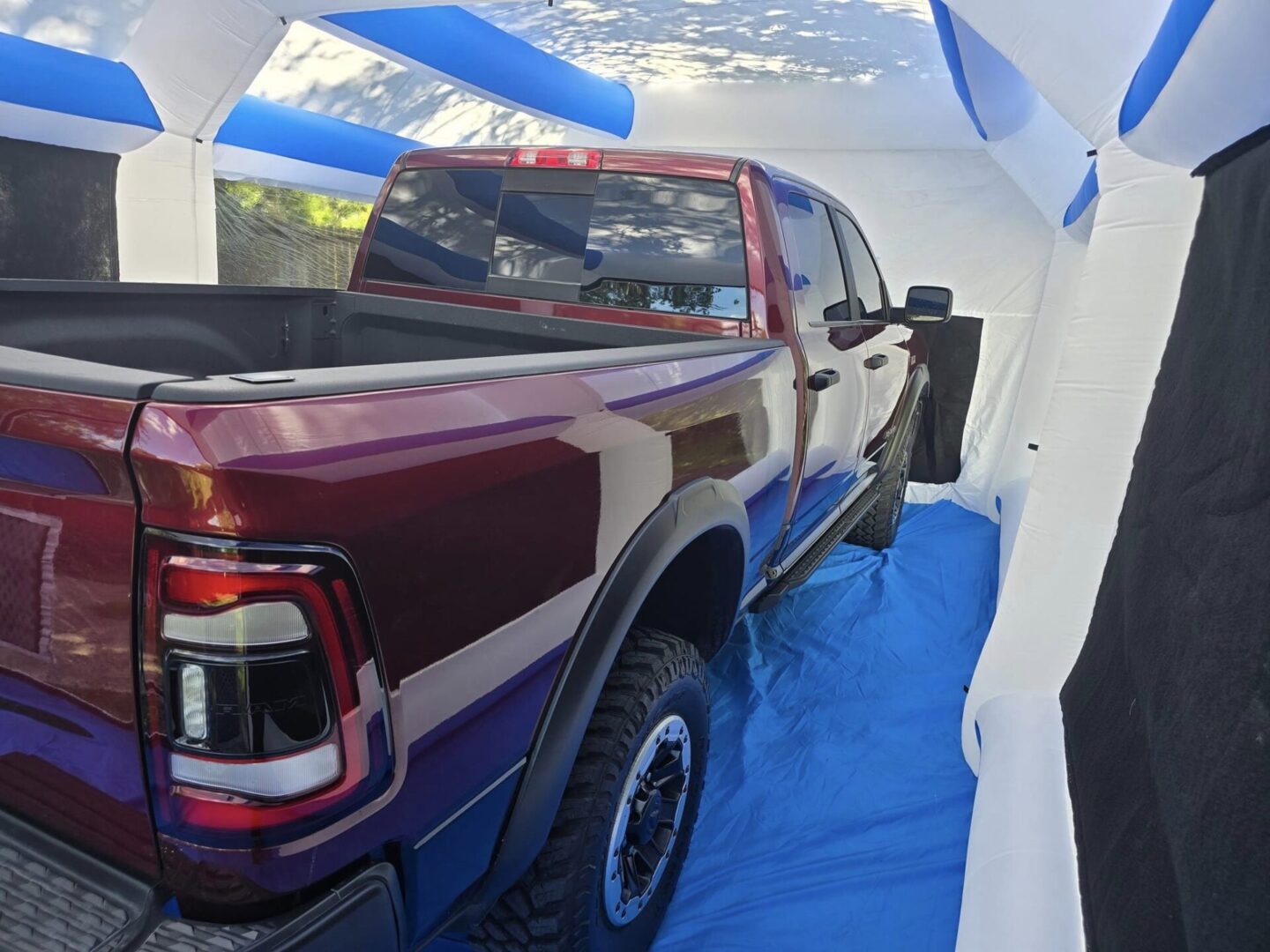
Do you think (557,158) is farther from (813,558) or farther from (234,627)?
(234,627)

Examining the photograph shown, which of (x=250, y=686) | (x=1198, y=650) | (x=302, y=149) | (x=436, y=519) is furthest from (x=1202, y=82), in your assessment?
(x=302, y=149)

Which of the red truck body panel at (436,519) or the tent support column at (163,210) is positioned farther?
the tent support column at (163,210)

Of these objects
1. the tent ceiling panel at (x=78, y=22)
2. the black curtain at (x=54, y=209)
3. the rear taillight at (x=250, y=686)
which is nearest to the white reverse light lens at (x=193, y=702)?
the rear taillight at (x=250, y=686)

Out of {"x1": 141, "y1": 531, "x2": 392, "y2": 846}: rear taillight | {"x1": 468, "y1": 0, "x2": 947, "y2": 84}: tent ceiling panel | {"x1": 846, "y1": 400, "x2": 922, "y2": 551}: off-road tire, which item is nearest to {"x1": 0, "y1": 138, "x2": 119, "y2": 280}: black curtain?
{"x1": 468, "y1": 0, "x2": 947, "y2": 84}: tent ceiling panel

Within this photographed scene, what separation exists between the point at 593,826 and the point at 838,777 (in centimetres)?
149

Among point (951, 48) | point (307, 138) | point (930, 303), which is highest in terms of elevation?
point (951, 48)

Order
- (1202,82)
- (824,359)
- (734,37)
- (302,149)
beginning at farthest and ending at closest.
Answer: (302,149) < (734,37) < (824,359) < (1202,82)

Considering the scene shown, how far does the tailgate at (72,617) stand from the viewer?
96cm

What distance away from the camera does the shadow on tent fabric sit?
7.40 feet

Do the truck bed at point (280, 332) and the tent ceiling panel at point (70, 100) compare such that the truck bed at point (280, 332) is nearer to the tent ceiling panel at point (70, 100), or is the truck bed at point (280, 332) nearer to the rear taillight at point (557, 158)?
the rear taillight at point (557, 158)

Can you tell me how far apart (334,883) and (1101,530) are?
2024 millimetres

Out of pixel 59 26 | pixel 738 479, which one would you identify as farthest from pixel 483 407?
pixel 59 26

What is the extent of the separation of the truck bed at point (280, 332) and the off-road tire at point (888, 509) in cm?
255

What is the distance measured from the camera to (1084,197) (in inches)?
156
